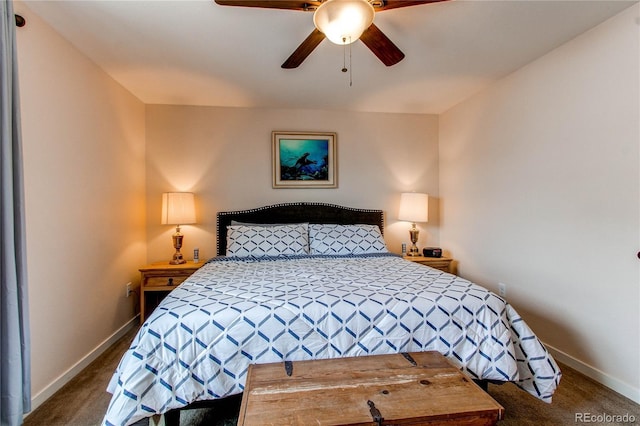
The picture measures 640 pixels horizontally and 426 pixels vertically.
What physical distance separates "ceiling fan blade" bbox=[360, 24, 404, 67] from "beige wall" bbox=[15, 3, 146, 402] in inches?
81.9

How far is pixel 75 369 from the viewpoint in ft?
7.27

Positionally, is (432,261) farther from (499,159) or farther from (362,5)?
(362,5)

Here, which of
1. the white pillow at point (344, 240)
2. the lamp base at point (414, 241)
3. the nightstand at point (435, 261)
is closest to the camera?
the white pillow at point (344, 240)

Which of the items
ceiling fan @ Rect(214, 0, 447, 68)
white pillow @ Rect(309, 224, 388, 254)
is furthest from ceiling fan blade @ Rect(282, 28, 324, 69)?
white pillow @ Rect(309, 224, 388, 254)

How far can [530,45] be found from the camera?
231 centimetres

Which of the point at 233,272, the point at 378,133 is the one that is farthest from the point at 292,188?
the point at 233,272

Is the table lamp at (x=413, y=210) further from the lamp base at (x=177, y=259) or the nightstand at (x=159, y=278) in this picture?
the lamp base at (x=177, y=259)

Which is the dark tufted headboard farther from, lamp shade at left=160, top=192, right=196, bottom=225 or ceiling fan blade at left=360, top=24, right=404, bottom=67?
ceiling fan blade at left=360, top=24, right=404, bottom=67

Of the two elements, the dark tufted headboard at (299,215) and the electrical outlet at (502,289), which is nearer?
the electrical outlet at (502,289)

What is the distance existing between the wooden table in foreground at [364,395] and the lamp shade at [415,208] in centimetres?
227

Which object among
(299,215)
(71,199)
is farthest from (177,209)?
(299,215)

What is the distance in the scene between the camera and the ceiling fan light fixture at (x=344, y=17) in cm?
145

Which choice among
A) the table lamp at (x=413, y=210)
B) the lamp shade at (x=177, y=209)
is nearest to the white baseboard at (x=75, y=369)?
the lamp shade at (x=177, y=209)

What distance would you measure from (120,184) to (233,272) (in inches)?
63.8
